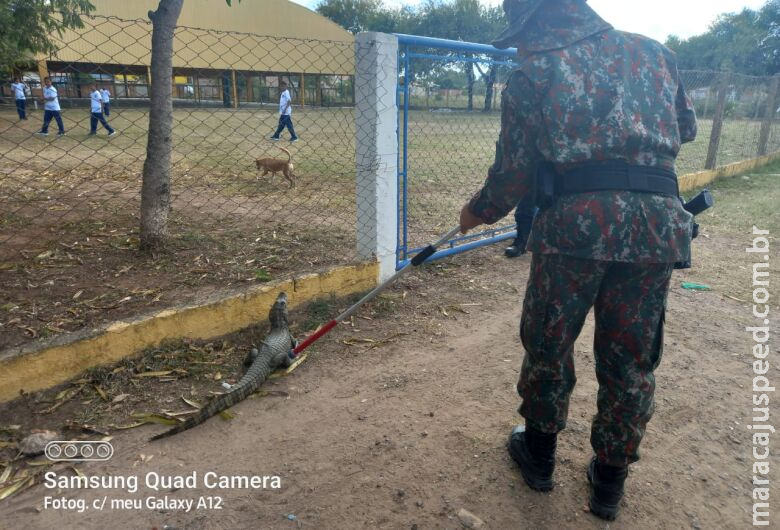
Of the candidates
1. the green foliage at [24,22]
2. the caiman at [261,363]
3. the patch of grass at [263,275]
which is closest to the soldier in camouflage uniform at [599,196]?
the caiman at [261,363]

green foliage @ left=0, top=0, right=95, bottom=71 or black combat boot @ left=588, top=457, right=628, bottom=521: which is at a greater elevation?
green foliage @ left=0, top=0, right=95, bottom=71

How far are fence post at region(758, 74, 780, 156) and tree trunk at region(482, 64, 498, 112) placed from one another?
8.05 meters

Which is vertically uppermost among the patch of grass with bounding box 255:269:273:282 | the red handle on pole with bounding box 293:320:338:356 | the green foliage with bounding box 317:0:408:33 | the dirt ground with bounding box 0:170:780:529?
the green foliage with bounding box 317:0:408:33

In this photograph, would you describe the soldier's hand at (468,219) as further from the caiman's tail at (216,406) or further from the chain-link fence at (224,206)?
the chain-link fence at (224,206)

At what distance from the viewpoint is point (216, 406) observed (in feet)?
8.59

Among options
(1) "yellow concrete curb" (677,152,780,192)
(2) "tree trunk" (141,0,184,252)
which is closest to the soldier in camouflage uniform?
(2) "tree trunk" (141,0,184,252)

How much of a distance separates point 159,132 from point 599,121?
330 cm

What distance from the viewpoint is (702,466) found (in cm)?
238

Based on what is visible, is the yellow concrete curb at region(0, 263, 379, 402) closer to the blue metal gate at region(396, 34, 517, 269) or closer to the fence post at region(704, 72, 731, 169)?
the blue metal gate at region(396, 34, 517, 269)

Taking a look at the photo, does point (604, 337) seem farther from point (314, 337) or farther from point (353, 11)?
point (353, 11)

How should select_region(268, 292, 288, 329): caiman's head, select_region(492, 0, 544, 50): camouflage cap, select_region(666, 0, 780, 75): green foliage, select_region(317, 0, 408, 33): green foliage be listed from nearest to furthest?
select_region(492, 0, 544, 50): camouflage cap, select_region(268, 292, 288, 329): caiman's head, select_region(666, 0, 780, 75): green foliage, select_region(317, 0, 408, 33): green foliage

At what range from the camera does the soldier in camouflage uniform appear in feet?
5.92

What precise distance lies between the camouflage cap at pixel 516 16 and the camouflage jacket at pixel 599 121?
44 millimetres

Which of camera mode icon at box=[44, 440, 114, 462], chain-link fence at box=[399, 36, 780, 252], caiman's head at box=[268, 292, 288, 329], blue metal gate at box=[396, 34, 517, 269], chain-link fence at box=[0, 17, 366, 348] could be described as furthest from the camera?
chain-link fence at box=[399, 36, 780, 252]
